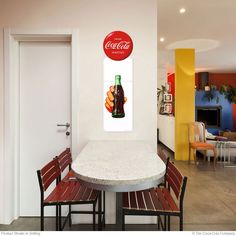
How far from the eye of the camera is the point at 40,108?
2873 millimetres

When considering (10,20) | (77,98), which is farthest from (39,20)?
(77,98)

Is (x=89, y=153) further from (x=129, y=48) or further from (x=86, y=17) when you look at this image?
(x=86, y=17)

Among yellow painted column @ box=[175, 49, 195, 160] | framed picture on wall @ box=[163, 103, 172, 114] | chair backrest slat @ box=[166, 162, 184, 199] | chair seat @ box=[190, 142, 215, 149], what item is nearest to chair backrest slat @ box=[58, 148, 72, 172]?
chair backrest slat @ box=[166, 162, 184, 199]

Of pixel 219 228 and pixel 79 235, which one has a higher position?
pixel 79 235

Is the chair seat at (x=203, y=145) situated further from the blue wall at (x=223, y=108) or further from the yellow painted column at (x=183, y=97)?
the blue wall at (x=223, y=108)

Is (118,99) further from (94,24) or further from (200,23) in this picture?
(200,23)

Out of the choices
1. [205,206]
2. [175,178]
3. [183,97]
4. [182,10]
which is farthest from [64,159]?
[183,97]

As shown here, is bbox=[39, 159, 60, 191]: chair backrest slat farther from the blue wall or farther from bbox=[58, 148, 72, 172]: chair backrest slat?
the blue wall

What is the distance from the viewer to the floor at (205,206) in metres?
2.64

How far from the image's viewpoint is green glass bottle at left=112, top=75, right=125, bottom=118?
271cm

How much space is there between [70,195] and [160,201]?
0.74 metres

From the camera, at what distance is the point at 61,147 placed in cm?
289

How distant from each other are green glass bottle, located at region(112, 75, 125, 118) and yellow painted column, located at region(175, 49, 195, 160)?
352 cm

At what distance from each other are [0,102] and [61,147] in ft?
2.79
